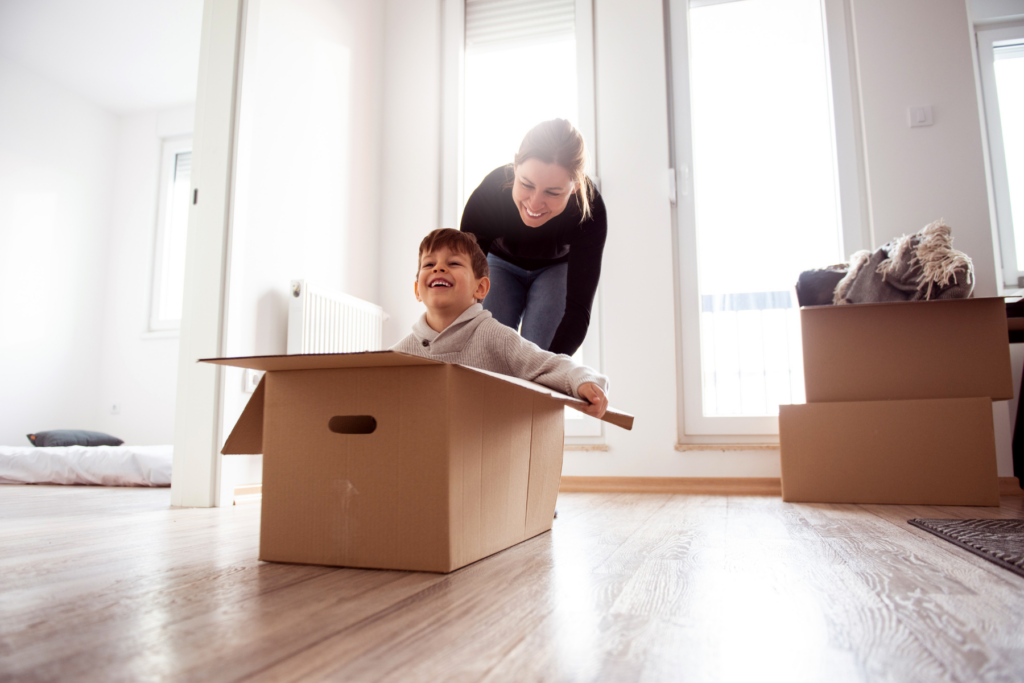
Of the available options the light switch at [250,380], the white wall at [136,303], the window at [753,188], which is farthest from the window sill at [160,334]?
the window at [753,188]

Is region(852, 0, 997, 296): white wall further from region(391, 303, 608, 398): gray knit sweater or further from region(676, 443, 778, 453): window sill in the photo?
region(391, 303, 608, 398): gray knit sweater

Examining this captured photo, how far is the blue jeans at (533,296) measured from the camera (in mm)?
1646

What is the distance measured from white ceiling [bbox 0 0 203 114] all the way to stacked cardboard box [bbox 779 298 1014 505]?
348cm

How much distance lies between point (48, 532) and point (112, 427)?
3.66m

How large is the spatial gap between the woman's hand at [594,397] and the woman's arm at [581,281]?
0.47 meters

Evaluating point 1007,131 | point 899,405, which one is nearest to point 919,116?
point 1007,131

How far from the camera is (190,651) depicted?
54 centimetres

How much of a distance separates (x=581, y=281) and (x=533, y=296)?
0.46 feet

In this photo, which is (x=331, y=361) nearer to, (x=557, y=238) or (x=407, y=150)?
(x=557, y=238)

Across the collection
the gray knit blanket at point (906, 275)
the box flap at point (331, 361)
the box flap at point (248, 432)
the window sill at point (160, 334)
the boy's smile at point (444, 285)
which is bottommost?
the box flap at point (248, 432)

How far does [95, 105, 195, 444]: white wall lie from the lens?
436 cm

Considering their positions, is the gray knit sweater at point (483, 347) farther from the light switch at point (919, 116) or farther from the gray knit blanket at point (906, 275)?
the light switch at point (919, 116)

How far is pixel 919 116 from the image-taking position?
2477 mm

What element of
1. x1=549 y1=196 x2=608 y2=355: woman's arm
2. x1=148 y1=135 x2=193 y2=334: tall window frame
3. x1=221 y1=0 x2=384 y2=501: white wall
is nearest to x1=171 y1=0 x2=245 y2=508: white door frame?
x1=221 y1=0 x2=384 y2=501: white wall
